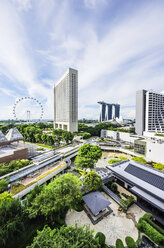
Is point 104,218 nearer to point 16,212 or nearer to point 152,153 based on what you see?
point 16,212

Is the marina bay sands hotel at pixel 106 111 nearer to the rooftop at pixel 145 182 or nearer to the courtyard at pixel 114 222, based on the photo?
the rooftop at pixel 145 182

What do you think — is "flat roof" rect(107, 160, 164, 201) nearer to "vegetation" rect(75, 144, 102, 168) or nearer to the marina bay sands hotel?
"vegetation" rect(75, 144, 102, 168)

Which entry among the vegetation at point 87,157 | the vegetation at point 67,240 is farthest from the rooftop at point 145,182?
the vegetation at point 67,240

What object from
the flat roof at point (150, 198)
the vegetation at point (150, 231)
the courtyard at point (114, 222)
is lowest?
the courtyard at point (114, 222)

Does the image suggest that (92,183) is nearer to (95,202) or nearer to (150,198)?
(95,202)

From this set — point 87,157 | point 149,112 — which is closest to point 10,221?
point 87,157

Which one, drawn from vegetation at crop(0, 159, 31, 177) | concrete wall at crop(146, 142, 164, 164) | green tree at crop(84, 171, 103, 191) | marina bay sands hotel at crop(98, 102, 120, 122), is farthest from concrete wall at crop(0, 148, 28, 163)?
marina bay sands hotel at crop(98, 102, 120, 122)
